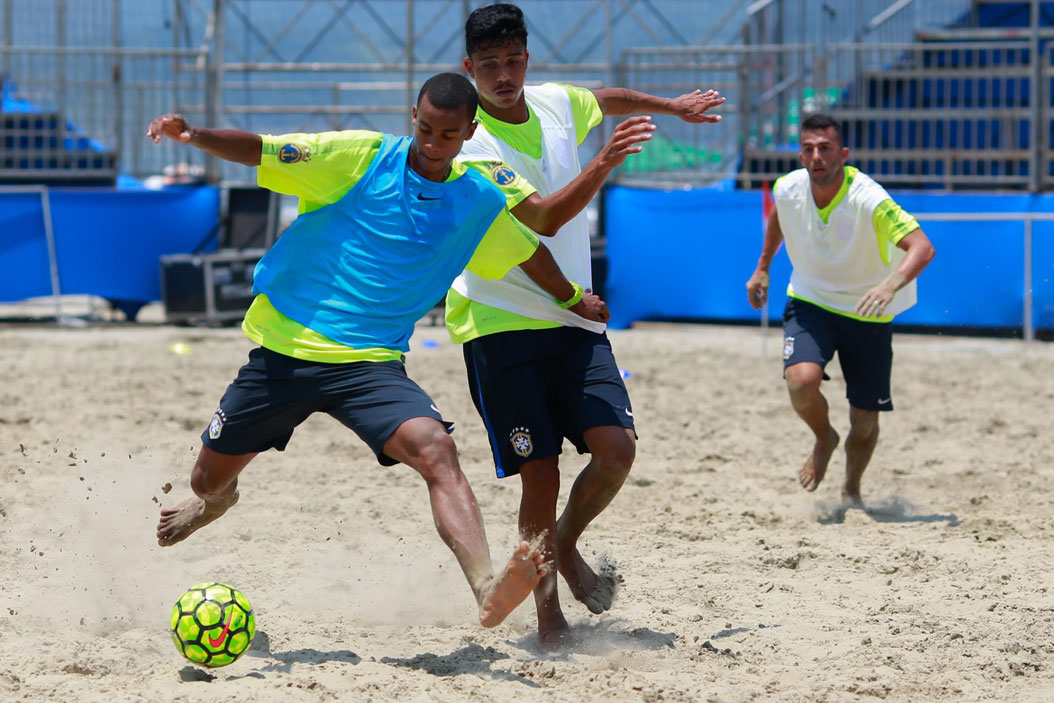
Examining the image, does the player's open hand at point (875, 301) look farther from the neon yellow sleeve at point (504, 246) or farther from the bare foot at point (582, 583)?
the neon yellow sleeve at point (504, 246)

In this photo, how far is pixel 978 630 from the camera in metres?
4.07

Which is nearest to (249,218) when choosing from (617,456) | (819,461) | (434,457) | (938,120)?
(938,120)

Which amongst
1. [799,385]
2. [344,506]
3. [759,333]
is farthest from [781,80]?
[344,506]

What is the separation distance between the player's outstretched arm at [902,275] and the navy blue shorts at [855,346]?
0.46m

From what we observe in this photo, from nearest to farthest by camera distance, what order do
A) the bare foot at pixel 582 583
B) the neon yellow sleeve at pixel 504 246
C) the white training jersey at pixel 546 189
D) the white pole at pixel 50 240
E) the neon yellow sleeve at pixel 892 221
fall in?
the neon yellow sleeve at pixel 504 246 < the white training jersey at pixel 546 189 < the bare foot at pixel 582 583 < the neon yellow sleeve at pixel 892 221 < the white pole at pixel 50 240

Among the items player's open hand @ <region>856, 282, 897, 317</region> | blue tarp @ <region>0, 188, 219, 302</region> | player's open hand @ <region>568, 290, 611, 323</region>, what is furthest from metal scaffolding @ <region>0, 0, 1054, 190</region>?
player's open hand @ <region>568, 290, 611, 323</region>

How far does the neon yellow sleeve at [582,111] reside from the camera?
451 centimetres

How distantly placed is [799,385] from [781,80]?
8135mm

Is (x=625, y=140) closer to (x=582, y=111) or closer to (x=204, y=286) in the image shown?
(x=582, y=111)

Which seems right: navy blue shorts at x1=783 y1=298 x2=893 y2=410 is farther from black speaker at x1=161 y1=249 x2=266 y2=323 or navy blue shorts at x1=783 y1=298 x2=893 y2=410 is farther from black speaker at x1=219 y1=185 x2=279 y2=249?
black speaker at x1=219 y1=185 x2=279 y2=249

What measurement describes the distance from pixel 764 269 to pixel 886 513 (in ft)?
4.46

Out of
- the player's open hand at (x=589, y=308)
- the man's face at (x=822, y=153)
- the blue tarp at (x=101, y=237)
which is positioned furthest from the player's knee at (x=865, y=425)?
the blue tarp at (x=101, y=237)

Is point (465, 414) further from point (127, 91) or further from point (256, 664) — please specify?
point (127, 91)

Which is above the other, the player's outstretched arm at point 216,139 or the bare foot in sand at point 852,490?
the player's outstretched arm at point 216,139
